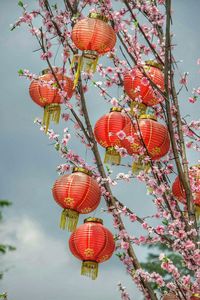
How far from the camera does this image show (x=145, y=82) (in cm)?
547

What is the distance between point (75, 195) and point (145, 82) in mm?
1430

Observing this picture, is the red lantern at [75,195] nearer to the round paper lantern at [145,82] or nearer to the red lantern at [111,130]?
the red lantern at [111,130]

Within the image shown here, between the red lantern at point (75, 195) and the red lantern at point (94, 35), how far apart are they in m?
1.34

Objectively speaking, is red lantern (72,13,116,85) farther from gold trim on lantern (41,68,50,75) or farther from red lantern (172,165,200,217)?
red lantern (172,165,200,217)

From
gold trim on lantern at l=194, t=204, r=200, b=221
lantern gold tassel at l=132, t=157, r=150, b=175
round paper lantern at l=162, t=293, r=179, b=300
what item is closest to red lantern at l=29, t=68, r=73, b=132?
lantern gold tassel at l=132, t=157, r=150, b=175

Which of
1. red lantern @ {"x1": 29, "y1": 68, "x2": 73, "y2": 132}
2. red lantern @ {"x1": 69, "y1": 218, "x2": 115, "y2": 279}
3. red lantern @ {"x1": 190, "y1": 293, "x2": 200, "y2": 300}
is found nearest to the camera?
red lantern @ {"x1": 190, "y1": 293, "x2": 200, "y2": 300}

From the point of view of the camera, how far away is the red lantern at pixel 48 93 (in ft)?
19.9

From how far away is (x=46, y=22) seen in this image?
6488mm

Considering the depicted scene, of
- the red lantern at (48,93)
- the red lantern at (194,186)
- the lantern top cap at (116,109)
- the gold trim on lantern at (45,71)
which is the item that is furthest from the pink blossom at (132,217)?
the gold trim on lantern at (45,71)

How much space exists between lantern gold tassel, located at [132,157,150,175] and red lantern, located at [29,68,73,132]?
117cm

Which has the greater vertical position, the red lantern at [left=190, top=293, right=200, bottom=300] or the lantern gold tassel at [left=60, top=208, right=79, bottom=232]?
the lantern gold tassel at [left=60, top=208, right=79, bottom=232]

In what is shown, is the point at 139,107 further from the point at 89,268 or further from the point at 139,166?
the point at 89,268

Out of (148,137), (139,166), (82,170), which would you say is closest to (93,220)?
(82,170)

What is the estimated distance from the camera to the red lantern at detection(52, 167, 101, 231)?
17.6ft
